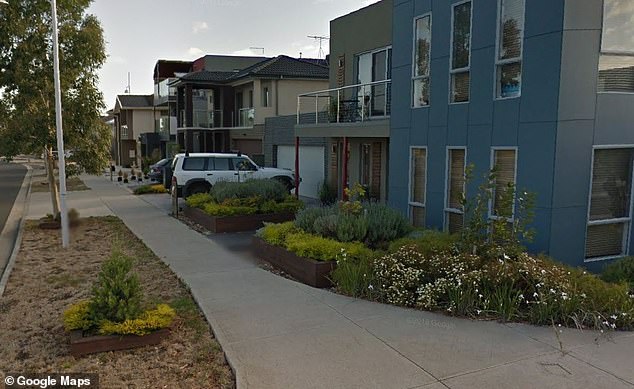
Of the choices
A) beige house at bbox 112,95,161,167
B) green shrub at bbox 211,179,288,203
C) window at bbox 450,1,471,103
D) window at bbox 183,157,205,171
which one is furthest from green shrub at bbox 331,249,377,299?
beige house at bbox 112,95,161,167

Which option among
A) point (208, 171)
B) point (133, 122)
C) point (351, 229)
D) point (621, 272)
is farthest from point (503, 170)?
point (133, 122)

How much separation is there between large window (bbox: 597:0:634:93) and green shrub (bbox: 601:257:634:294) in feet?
8.32

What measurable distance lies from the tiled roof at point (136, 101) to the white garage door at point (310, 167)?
106 ft

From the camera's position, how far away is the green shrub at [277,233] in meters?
8.68

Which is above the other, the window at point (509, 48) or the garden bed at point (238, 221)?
the window at point (509, 48)

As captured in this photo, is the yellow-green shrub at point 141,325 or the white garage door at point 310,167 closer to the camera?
the yellow-green shrub at point 141,325

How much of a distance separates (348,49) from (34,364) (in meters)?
14.1

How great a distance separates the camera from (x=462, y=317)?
230 inches

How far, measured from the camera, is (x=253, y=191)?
1334 cm

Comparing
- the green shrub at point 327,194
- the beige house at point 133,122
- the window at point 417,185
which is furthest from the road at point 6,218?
the beige house at point 133,122

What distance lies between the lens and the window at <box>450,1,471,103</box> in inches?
353

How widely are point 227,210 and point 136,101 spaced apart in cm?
4166

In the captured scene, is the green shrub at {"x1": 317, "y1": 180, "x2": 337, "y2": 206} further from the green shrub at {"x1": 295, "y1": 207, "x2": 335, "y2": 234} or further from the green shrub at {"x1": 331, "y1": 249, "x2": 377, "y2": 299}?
the green shrub at {"x1": 331, "y1": 249, "x2": 377, "y2": 299}

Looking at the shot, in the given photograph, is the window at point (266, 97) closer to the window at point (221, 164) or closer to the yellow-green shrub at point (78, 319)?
the window at point (221, 164)
